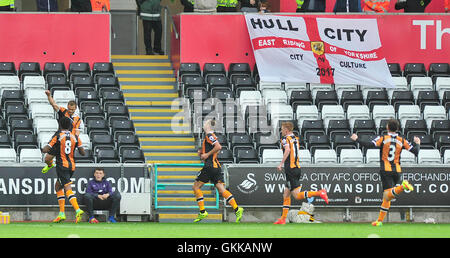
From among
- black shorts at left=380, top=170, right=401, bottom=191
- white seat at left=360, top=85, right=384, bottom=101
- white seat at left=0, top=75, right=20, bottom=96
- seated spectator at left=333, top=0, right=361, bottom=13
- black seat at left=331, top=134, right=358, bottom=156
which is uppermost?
seated spectator at left=333, top=0, right=361, bottom=13

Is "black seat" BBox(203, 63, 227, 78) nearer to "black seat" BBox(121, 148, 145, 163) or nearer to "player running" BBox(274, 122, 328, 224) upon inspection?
"black seat" BBox(121, 148, 145, 163)

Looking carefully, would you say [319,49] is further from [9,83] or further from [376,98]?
[9,83]

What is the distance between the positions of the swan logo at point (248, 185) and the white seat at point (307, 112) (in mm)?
3495

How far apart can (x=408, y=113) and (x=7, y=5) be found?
33.4ft

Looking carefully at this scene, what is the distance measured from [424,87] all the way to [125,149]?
795 centimetres

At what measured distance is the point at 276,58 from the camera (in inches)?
1038

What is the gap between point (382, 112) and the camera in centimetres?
2491

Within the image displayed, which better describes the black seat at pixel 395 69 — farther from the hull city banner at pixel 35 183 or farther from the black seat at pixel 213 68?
the hull city banner at pixel 35 183

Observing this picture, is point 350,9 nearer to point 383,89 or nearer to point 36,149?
point 383,89

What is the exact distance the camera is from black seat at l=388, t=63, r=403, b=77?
26.7 metres

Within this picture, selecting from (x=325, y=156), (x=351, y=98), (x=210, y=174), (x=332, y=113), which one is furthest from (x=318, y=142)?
(x=210, y=174)

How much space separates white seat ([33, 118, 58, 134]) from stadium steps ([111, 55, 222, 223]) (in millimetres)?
2054

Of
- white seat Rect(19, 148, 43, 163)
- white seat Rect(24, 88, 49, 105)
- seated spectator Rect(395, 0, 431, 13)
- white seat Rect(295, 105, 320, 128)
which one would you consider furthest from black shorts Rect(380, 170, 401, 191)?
seated spectator Rect(395, 0, 431, 13)
